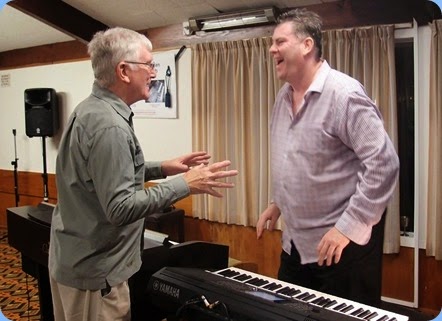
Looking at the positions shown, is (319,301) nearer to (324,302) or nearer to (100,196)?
(324,302)

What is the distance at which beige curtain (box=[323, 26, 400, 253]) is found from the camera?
9.71ft

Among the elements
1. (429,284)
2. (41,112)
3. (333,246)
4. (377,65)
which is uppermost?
(377,65)

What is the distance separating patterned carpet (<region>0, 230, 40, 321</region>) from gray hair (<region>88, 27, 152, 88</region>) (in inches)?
85.8

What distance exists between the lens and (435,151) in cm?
287

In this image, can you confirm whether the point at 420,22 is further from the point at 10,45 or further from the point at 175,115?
the point at 10,45

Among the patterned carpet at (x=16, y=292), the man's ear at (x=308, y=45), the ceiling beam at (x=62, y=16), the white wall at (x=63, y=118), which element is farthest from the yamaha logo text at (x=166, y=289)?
the ceiling beam at (x=62, y=16)

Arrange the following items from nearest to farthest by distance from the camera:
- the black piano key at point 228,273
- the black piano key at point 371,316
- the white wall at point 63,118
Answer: the black piano key at point 371,316, the black piano key at point 228,273, the white wall at point 63,118

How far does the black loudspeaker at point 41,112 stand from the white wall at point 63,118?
0.49ft

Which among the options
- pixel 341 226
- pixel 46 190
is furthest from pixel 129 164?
pixel 46 190

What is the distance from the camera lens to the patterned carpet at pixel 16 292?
2.99 meters

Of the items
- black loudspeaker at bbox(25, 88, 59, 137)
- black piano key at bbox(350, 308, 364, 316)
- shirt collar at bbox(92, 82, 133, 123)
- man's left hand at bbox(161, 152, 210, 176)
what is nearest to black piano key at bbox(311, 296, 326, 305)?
black piano key at bbox(350, 308, 364, 316)

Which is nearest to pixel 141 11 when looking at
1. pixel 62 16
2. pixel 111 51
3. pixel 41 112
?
pixel 62 16

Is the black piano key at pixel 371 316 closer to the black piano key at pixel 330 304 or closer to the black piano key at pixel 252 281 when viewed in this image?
the black piano key at pixel 330 304

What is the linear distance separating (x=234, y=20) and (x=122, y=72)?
2.32m
